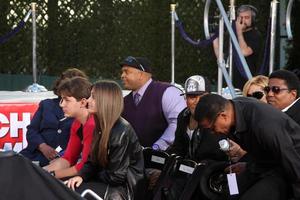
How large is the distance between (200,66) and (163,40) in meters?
0.81

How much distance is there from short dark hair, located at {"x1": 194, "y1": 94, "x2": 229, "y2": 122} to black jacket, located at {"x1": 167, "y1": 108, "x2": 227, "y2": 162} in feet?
3.35

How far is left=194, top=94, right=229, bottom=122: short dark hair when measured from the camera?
4.98 metres

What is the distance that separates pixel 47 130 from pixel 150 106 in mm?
1097

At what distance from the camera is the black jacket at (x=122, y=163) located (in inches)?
229

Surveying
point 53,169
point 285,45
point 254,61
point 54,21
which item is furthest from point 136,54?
point 53,169

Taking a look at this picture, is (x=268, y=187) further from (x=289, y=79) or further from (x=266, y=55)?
(x=266, y=55)

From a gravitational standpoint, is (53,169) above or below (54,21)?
below

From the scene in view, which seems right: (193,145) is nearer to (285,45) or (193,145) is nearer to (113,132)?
(113,132)

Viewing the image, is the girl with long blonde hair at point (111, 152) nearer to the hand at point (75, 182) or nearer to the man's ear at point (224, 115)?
the hand at point (75, 182)

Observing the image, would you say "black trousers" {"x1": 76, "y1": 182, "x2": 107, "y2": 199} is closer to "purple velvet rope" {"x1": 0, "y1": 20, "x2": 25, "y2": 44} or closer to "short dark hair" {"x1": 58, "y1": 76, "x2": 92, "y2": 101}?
"short dark hair" {"x1": 58, "y1": 76, "x2": 92, "y2": 101}

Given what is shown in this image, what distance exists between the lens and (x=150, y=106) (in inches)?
284

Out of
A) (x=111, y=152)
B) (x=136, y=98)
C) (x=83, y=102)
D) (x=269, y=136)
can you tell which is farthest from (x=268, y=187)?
(x=136, y=98)

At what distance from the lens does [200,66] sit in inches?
556

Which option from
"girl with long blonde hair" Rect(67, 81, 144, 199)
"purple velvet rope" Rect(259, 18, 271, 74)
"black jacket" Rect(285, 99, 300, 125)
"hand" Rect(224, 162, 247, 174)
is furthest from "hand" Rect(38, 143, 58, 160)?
"purple velvet rope" Rect(259, 18, 271, 74)
